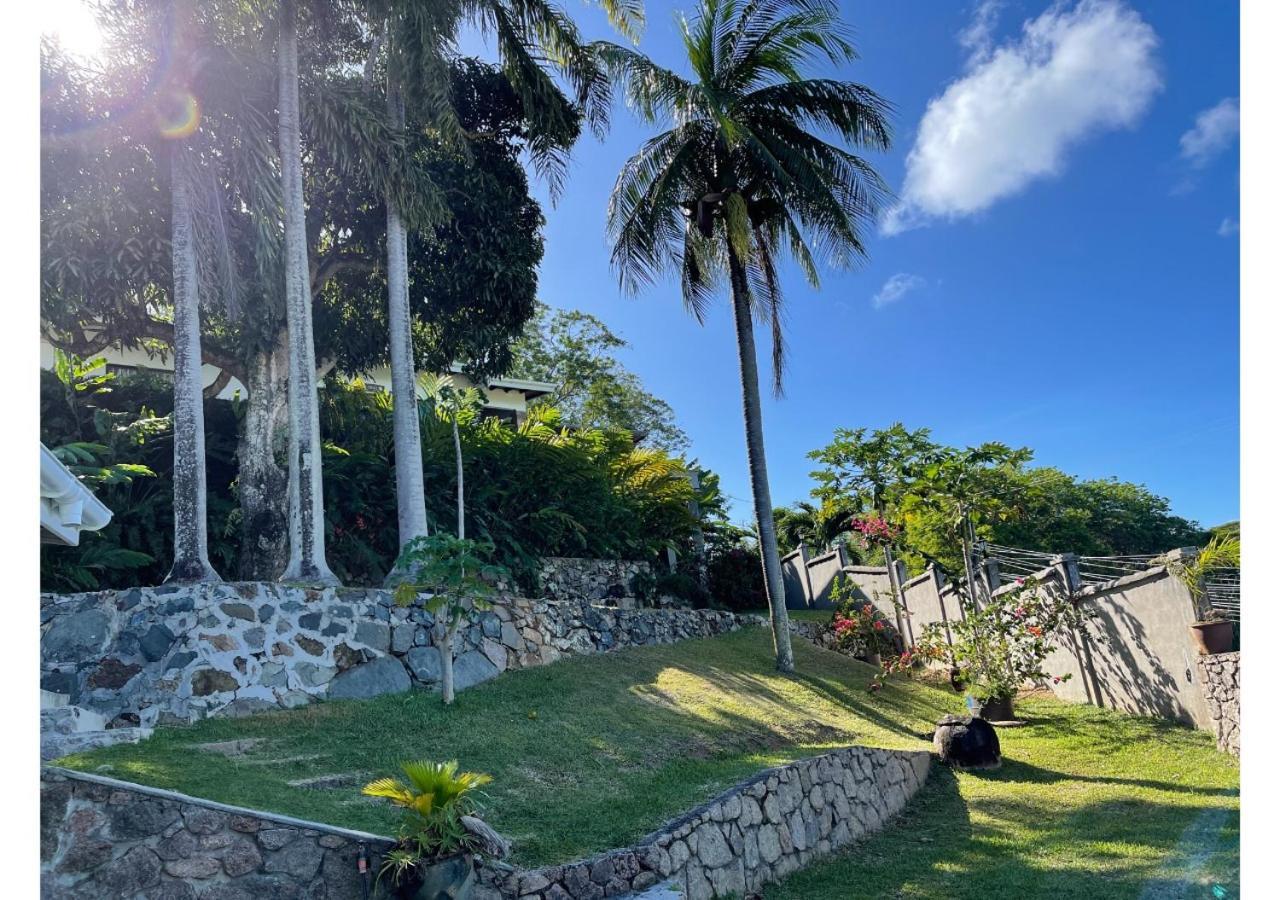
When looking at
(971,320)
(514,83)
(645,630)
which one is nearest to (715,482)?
(645,630)

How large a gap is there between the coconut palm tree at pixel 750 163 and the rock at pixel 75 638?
26.9 feet

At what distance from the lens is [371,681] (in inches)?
354

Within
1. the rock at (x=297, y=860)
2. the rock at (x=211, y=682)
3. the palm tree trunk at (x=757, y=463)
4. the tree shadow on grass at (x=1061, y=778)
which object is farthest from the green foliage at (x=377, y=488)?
the tree shadow on grass at (x=1061, y=778)

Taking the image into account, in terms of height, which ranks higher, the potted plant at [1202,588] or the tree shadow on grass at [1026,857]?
the potted plant at [1202,588]

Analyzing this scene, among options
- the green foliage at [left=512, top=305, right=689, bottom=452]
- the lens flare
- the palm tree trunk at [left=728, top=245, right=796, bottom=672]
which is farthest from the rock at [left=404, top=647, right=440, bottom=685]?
the green foliage at [left=512, top=305, right=689, bottom=452]

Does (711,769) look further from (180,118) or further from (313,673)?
(180,118)

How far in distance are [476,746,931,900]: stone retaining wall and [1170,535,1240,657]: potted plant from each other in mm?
3004

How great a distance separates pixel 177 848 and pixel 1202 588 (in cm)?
919

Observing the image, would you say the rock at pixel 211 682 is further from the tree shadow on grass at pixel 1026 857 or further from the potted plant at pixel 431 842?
the tree shadow on grass at pixel 1026 857

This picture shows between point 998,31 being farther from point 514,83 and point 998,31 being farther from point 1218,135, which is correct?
point 514,83

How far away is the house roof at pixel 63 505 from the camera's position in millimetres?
4434

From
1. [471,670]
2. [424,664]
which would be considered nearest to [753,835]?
[471,670]

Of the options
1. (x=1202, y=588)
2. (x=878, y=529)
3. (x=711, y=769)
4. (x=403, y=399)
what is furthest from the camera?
(x=878, y=529)

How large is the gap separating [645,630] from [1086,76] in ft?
33.1
